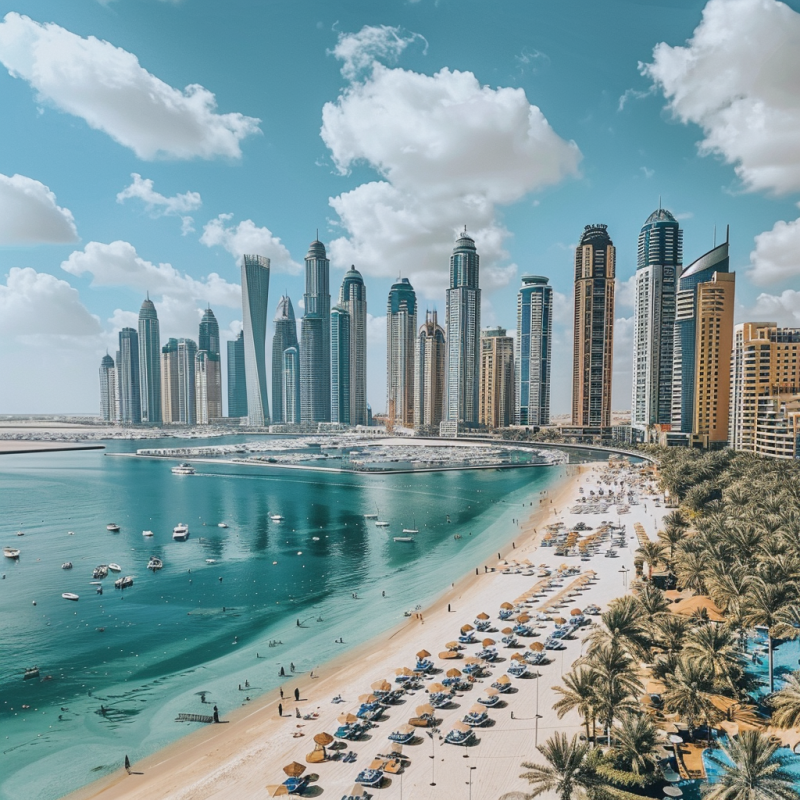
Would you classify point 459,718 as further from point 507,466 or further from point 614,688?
point 507,466

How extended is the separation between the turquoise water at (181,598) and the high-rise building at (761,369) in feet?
172

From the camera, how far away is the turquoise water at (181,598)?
3438 centimetres

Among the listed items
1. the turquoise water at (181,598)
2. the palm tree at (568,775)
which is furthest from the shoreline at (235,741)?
the palm tree at (568,775)

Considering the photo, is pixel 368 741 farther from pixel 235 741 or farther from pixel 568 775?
pixel 568 775

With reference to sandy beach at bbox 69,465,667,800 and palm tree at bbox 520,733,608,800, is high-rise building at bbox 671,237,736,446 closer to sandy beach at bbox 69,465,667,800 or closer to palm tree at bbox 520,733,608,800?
sandy beach at bbox 69,465,667,800

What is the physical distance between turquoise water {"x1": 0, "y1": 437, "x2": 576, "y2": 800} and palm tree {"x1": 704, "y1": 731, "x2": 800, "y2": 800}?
28.4 metres

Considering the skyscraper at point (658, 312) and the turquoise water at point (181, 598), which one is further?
the skyscraper at point (658, 312)

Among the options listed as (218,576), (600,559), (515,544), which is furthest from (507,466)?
(218,576)

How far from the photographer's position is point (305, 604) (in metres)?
54.9

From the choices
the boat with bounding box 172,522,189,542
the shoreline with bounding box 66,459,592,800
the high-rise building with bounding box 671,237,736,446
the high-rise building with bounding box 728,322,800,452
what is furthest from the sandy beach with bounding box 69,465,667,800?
the high-rise building with bounding box 671,237,736,446

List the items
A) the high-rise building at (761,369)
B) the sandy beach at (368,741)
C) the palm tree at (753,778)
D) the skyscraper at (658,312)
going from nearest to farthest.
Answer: the palm tree at (753,778) < the sandy beach at (368,741) < the high-rise building at (761,369) < the skyscraper at (658,312)

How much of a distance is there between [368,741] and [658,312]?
632 feet

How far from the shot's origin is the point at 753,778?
18625 millimetres

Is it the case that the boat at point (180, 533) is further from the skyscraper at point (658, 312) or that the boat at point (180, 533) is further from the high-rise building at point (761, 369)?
the skyscraper at point (658, 312)
